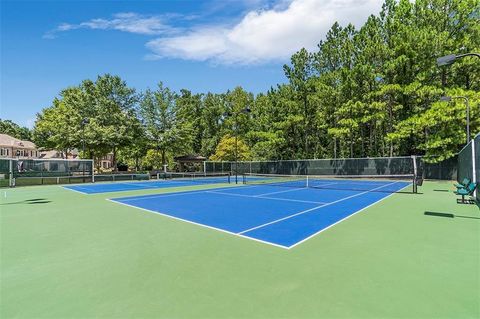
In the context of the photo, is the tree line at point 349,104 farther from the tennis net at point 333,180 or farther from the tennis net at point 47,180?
the tennis net at point 47,180

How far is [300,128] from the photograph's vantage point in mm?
43781

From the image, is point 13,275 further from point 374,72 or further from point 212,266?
point 374,72

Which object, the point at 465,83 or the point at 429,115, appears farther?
the point at 465,83

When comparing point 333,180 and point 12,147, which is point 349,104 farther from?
point 12,147

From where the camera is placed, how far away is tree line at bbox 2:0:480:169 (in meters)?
27.0

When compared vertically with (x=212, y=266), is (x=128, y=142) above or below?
above

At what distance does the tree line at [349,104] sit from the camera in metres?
27.0

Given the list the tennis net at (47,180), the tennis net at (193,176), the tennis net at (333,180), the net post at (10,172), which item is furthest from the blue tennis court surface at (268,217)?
the tennis net at (193,176)

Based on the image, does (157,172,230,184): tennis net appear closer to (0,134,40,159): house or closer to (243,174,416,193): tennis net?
(243,174,416,193): tennis net

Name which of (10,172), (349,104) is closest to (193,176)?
(10,172)

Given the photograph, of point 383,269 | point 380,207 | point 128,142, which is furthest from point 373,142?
point 383,269

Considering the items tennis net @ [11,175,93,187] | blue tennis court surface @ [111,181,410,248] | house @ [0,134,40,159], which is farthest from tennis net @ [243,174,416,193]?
house @ [0,134,40,159]

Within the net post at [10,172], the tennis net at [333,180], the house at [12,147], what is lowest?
the tennis net at [333,180]

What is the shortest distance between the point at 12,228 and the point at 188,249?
613cm
